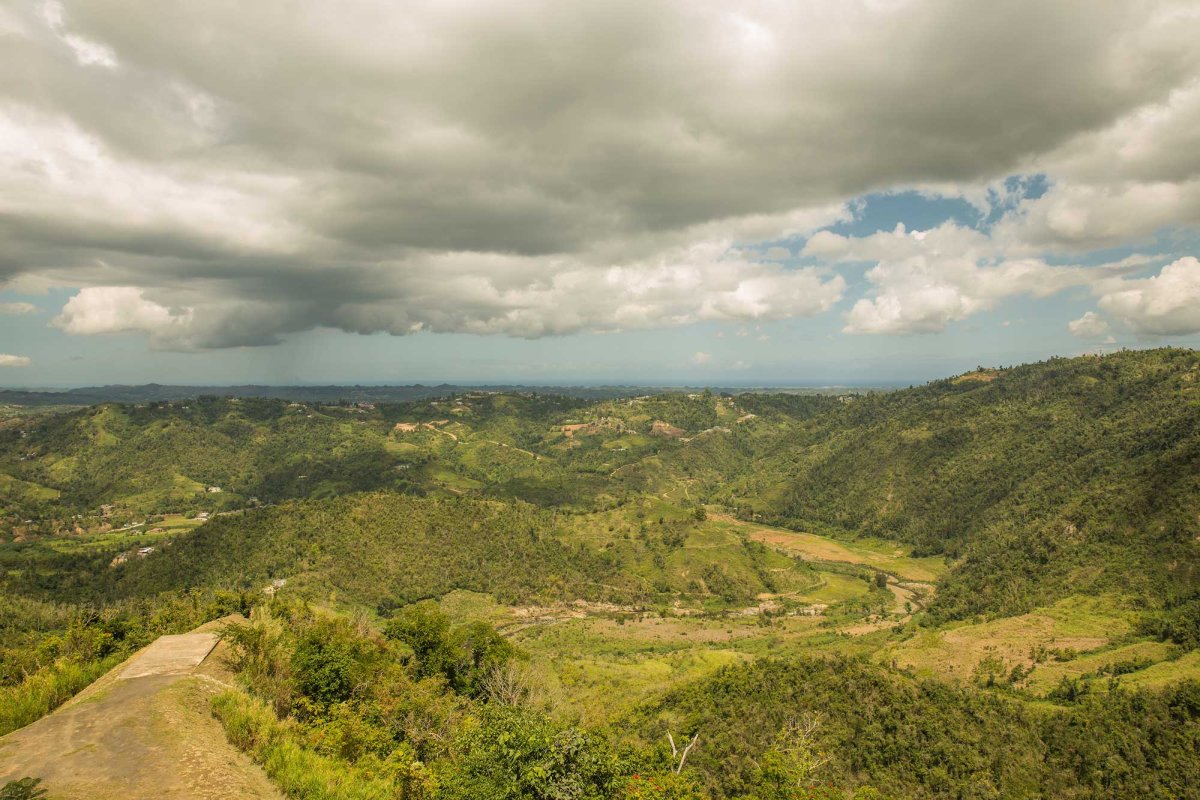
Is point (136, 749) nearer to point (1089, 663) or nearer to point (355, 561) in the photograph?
point (1089, 663)

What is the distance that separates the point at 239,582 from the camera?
163 metres

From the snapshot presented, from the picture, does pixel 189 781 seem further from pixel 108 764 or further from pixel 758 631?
pixel 758 631

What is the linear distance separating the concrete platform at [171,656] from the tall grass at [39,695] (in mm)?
2617

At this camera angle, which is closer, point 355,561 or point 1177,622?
point 1177,622

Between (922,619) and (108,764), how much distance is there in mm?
174459

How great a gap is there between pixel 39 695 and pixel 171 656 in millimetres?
7156

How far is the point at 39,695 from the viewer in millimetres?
28453

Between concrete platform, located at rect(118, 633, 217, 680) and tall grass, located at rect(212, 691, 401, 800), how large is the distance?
659 centimetres

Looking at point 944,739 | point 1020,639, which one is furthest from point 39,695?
point 1020,639

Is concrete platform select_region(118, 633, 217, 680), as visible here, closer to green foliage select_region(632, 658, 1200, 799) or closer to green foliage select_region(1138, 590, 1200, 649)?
green foliage select_region(632, 658, 1200, 799)

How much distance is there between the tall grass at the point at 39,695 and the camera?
26.3 metres

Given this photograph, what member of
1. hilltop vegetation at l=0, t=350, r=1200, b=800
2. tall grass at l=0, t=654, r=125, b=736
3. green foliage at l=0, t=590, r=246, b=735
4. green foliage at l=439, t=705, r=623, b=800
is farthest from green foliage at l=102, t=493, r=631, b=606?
green foliage at l=439, t=705, r=623, b=800

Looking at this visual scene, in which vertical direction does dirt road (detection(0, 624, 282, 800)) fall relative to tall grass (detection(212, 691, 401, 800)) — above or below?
above

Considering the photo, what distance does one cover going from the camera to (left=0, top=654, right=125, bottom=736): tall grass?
2627 cm
